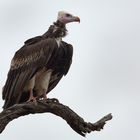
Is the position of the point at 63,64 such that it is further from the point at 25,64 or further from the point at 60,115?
the point at 60,115

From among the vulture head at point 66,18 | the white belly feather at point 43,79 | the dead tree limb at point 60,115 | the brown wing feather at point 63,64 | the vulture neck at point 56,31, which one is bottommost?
the dead tree limb at point 60,115

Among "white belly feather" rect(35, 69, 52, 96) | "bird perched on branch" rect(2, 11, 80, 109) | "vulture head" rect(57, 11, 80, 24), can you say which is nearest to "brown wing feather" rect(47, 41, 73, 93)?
"bird perched on branch" rect(2, 11, 80, 109)

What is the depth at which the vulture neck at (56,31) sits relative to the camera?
1429cm

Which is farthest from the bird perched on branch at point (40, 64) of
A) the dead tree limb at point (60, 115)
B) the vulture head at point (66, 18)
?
the dead tree limb at point (60, 115)

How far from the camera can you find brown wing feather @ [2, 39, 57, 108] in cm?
1320

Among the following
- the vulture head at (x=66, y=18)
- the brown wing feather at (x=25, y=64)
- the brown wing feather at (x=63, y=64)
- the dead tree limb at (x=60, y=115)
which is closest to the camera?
the dead tree limb at (x=60, y=115)

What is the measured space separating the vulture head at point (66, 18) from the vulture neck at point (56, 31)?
17 centimetres

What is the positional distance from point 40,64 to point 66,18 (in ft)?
5.39

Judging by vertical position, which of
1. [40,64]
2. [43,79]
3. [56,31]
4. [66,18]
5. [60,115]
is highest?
[66,18]

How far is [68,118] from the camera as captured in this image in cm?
1138

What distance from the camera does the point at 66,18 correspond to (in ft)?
49.0

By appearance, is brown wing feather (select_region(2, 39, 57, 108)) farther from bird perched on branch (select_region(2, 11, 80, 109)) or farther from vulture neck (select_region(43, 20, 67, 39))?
vulture neck (select_region(43, 20, 67, 39))

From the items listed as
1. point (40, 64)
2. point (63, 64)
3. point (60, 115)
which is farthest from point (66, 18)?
point (60, 115)

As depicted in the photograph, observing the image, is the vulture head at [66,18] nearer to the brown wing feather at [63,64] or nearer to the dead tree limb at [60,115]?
the brown wing feather at [63,64]
